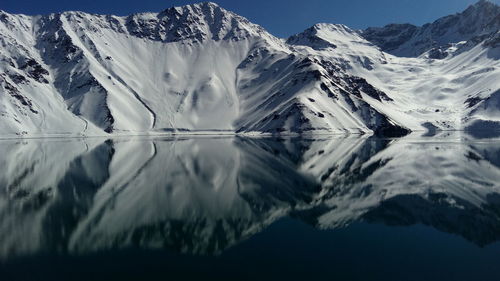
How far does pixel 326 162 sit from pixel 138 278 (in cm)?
8766

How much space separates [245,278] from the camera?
34.2 m

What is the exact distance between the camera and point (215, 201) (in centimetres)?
6500

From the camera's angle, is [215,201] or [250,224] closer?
[250,224]

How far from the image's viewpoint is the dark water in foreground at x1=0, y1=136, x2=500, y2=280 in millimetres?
36625

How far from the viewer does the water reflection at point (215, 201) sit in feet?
153

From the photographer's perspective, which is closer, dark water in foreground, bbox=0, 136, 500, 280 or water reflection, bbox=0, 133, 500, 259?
dark water in foreground, bbox=0, 136, 500, 280

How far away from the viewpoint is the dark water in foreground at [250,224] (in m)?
36.6

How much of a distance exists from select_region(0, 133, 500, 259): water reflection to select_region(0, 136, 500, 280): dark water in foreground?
223 mm

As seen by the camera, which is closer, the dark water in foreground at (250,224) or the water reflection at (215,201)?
the dark water in foreground at (250,224)

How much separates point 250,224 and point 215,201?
14042mm

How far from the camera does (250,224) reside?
52250 mm

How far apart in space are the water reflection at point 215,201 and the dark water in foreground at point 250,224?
0.22 meters

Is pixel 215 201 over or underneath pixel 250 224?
underneath

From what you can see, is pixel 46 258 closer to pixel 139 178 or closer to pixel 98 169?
pixel 139 178
